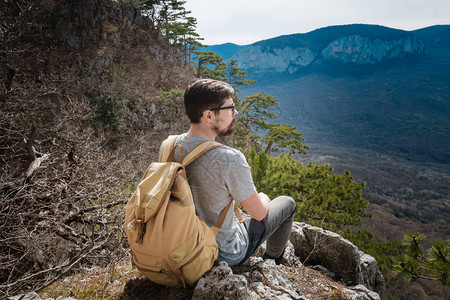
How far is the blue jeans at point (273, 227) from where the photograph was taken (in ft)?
5.59

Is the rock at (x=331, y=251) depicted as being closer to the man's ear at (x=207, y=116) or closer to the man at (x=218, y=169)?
the man at (x=218, y=169)

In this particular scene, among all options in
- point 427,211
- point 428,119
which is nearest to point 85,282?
point 427,211

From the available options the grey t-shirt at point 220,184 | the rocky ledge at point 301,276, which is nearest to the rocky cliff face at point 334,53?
the rocky ledge at point 301,276

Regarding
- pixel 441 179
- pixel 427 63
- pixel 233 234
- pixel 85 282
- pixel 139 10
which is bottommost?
pixel 441 179

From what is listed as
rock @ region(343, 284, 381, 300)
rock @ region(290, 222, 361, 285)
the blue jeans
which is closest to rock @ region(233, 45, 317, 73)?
rock @ region(290, 222, 361, 285)

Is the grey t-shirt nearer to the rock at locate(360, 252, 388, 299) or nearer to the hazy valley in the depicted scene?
the rock at locate(360, 252, 388, 299)

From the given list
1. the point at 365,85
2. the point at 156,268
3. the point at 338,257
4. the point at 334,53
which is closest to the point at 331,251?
the point at 338,257

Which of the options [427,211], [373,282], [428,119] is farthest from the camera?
[428,119]

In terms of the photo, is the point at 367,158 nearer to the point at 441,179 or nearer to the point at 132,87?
the point at 441,179

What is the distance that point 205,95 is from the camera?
1.35 meters

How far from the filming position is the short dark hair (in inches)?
53.0

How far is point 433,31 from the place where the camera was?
193125 mm

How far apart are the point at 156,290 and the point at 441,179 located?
103295 millimetres

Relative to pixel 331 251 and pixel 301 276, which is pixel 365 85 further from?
pixel 301 276
